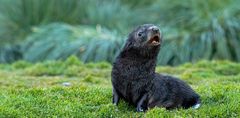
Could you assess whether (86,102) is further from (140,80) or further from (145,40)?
(145,40)

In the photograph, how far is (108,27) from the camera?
60.9ft

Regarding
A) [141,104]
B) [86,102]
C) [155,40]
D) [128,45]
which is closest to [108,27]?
[86,102]

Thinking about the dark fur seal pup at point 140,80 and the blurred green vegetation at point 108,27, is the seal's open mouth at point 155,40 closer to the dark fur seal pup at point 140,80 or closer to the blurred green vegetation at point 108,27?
the dark fur seal pup at point 140,80

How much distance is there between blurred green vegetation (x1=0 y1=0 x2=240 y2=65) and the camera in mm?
16375

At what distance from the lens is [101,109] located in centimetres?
782

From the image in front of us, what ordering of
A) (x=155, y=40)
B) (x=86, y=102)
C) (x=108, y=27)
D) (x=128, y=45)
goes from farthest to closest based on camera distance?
(x=108, y=27) < (x=86, y=102) < (x=128, y=45) < (x=155, y=40)

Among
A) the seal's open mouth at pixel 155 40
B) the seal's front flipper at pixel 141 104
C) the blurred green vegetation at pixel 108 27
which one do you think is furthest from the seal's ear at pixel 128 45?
the blurred green vegetation at pixel 108 27

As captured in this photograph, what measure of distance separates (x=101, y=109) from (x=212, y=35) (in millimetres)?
9253

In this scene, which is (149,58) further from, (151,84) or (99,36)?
(99,36)

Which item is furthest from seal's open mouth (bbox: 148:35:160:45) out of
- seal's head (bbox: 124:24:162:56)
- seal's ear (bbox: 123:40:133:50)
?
seal's ear (bbox: 123:40:133:50)

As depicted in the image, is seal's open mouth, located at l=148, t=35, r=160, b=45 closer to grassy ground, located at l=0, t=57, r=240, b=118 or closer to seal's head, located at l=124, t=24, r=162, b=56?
seal's head, located at l=124, t=24, r=162, b=56

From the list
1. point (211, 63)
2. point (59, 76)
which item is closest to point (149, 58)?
point (59, 76)

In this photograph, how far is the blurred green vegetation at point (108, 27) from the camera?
1638 cm

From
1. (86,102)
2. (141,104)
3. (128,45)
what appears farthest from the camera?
(86,102)
